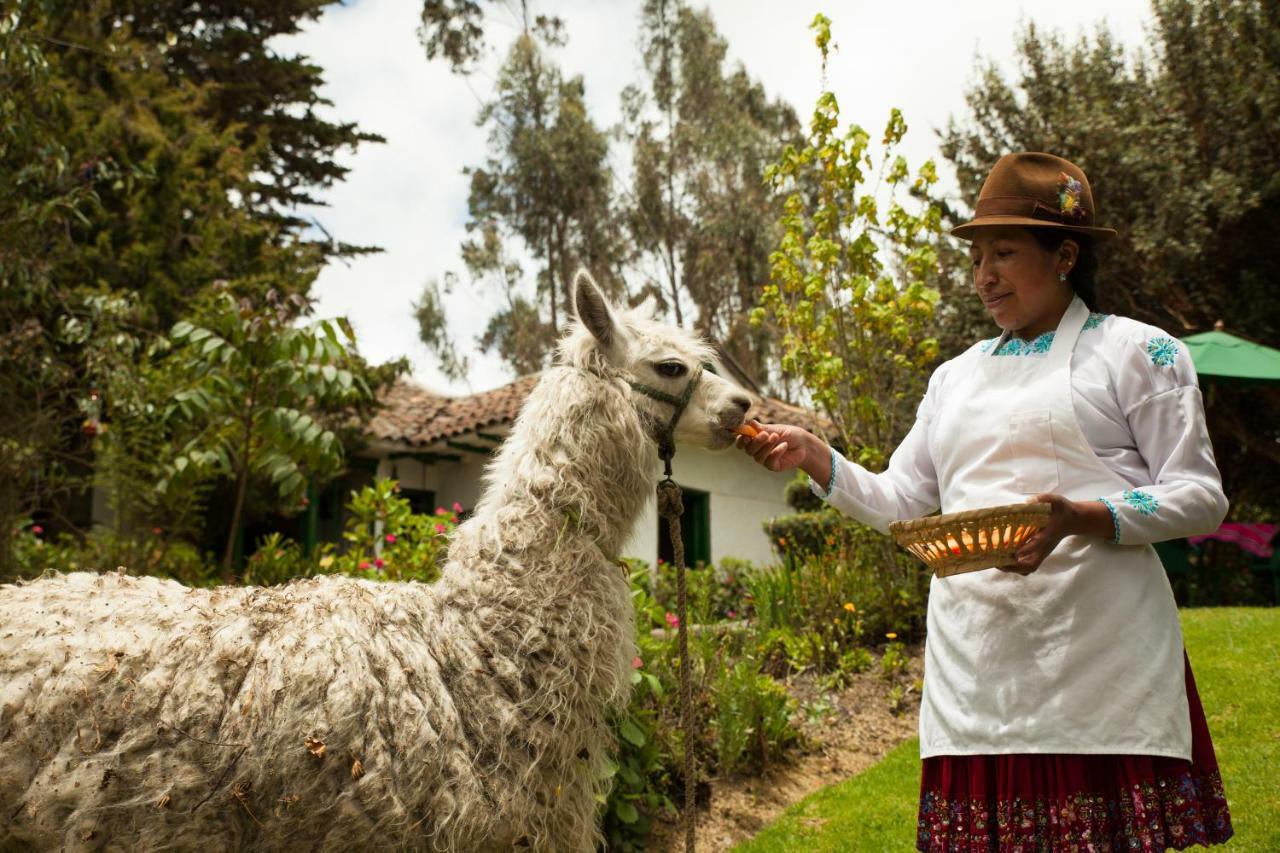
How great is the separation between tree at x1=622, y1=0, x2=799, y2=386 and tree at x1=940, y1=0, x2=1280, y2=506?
13.4 m

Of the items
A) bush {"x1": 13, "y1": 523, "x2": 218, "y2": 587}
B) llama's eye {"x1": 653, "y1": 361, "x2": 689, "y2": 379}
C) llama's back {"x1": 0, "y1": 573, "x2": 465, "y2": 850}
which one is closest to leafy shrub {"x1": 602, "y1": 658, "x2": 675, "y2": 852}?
llama's eye {"x1": 653, "y1": 361, "x2": 689, "y2": 379}

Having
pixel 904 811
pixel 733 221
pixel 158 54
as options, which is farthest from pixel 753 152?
pixel 904 811

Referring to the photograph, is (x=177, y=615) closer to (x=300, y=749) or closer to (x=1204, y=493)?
(x=300, y=749)

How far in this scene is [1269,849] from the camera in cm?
386

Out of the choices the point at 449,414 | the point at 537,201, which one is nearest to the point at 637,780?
the point at 449,414

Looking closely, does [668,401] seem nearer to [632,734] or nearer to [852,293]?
[632,734]

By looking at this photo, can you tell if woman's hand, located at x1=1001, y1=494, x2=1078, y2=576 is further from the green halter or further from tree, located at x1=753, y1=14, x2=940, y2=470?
tree, located at x1=753, y1=14, x2=940, y2=470

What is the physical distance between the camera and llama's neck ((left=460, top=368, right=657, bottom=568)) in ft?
8.84

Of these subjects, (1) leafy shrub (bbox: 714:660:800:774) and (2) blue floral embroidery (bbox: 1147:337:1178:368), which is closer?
(2) blue floral embroidery (bbox: 1147:337:1178:368)

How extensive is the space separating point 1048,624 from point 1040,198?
99 centimetres

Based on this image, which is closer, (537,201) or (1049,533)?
(1049,533)

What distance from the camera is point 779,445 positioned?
8.97 feet

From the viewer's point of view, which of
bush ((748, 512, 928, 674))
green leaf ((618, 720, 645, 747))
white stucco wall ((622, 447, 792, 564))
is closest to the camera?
green leaf ((618, 720, 645, 747))

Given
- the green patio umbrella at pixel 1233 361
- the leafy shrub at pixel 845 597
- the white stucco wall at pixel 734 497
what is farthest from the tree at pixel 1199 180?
the leafy shrub at pixel 845 597
